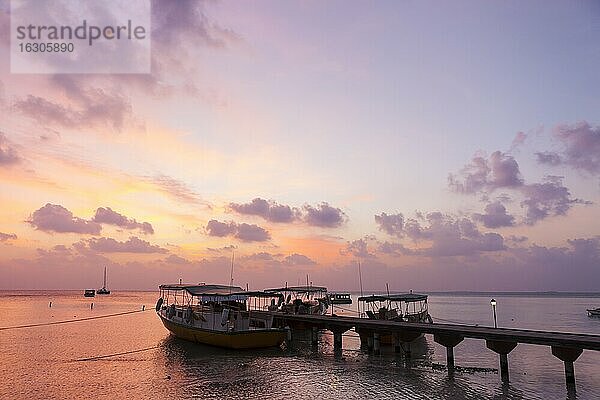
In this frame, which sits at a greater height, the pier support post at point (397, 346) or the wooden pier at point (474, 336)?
the wooden pier at point (474, 336)

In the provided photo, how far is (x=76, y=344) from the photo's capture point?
47.1 metres

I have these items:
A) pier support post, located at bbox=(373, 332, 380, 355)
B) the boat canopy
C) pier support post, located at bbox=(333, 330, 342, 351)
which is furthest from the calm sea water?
the boat canopy

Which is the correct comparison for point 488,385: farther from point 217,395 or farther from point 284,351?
point 284,351

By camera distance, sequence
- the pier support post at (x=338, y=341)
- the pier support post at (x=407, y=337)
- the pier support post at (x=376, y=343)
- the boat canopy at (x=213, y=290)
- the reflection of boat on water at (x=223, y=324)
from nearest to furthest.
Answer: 1. the pier support post at (x=407, y=337)
2. the pier support post at (x=376, y=343)
3. the reflection of boat on water at (x=223, y=324)
4. the pier support post at (x=338, y=341)
5. the boat canopy at (x=213, y=290)

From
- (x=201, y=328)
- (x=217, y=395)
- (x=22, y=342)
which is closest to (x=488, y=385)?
(x=217, y=395)

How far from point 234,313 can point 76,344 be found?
19.3m

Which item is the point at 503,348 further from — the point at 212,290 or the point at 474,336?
the point at 212,290

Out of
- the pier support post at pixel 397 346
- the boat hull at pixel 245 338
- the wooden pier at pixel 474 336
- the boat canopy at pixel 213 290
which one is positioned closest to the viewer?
the wooden pier at pixel 474 336

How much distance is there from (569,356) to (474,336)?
5096 millimetres

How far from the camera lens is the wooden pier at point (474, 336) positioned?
24.1m

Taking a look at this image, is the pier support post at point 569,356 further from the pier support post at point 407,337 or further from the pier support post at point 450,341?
the pier support post at point 407,337

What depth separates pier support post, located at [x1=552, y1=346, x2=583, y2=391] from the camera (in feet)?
78.5

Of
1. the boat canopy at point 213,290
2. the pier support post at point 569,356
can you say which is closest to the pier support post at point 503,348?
the pier support post at point 569,356

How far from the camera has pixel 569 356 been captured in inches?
950
